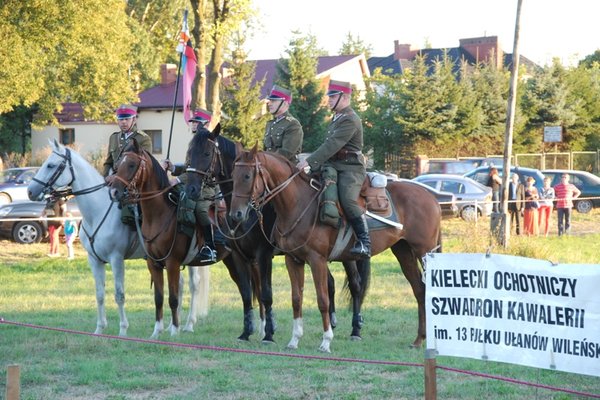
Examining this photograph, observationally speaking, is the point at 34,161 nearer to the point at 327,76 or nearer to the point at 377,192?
the point at 327,76

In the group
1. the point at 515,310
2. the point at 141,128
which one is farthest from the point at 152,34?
the point at 515,310

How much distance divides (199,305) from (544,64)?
43843 millimetres

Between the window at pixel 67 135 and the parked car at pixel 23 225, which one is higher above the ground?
the window at pixel 67 135

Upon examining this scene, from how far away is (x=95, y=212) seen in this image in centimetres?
1239

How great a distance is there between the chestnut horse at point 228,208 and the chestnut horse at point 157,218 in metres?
0.46

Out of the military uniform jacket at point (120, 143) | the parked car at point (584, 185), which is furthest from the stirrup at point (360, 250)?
the parked car at point (584, 185)

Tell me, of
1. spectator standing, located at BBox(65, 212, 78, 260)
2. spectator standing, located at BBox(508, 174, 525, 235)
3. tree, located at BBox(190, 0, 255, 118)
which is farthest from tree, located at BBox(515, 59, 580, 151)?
spectator standing, located at BBox(65, 212, 78, 260)

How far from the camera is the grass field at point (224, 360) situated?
8914 mm

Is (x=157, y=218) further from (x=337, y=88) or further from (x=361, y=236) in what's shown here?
(x=337, y=88)

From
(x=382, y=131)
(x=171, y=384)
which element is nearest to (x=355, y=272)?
(x=171, y=384)

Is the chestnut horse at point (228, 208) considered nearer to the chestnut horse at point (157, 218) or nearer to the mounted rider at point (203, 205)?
the mounted rider at point (203, 205)

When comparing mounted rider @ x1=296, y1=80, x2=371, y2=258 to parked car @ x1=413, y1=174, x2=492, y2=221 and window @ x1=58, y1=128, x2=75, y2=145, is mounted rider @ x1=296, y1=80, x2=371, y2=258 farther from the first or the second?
window @ x1=58, y1=128, x2=75, y2=145

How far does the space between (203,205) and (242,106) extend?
37080 mm

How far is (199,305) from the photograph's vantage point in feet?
44.7
